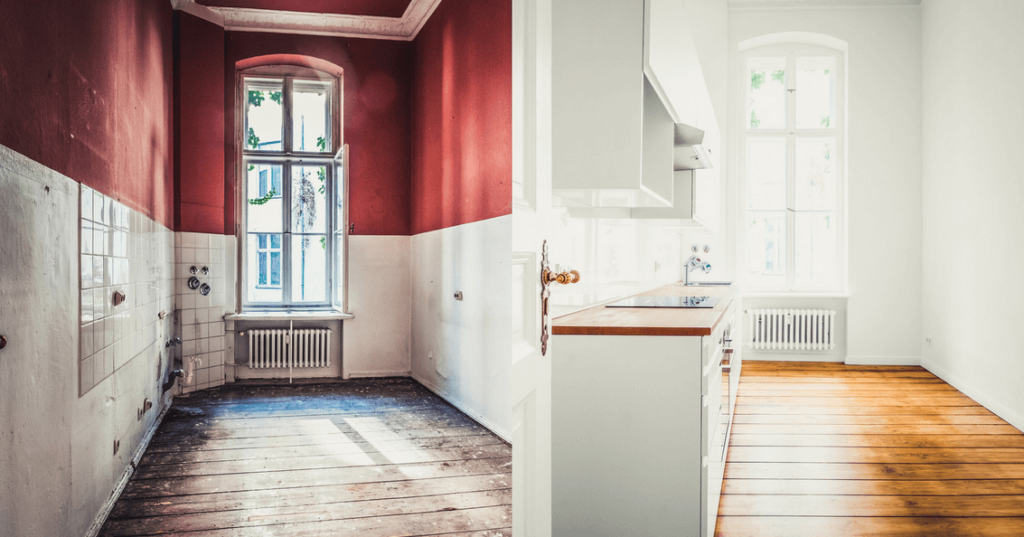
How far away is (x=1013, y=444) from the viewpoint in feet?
10.5

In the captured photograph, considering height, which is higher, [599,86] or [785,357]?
[599,86]

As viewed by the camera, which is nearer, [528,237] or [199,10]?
[528,237]

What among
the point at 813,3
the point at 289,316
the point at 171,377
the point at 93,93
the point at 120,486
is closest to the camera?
the point at 93,93

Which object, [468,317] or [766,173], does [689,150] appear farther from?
[766,173]

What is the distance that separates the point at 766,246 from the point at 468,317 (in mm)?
3464

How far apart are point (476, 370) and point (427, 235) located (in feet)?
4.40

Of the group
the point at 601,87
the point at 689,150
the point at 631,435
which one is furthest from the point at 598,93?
the point at 689,150

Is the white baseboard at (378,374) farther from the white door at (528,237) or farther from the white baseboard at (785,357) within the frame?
the white door at (528,237)

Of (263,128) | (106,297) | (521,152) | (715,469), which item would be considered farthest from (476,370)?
(263,128)

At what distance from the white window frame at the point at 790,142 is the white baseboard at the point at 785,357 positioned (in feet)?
2.00

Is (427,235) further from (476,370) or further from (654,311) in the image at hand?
(654,311)

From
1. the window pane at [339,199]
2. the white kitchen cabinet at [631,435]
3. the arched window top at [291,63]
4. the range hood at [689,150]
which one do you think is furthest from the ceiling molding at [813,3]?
the white kitchen cabinet at [631,435]

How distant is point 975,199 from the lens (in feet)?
13.6

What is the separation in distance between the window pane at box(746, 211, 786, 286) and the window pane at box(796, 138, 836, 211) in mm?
279
